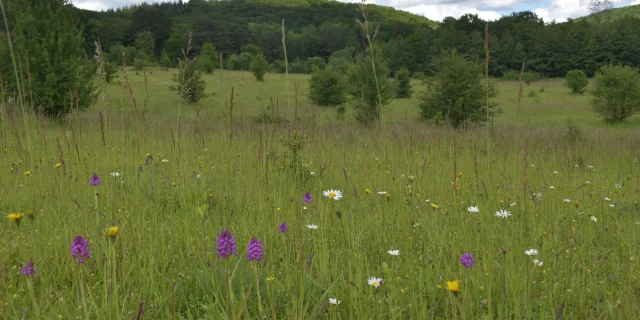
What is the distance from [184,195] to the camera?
9.93 feet

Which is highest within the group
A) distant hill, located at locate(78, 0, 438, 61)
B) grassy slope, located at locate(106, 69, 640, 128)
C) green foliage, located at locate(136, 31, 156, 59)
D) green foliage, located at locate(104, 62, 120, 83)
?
distant hill, located at locate(78, 0, 438, 61)

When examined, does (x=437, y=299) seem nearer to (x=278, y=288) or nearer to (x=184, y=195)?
(x=278, y=288)

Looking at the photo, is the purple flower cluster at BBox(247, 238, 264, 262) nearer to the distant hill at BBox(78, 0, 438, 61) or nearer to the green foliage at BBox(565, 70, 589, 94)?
the green foliage at BBox(565, 70, 589, 94)

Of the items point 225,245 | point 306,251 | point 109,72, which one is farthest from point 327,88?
point 225,245

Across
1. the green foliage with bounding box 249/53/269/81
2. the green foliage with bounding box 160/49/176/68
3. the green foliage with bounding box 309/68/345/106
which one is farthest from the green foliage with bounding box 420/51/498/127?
the green foliage with bounding box 249/53/269/81

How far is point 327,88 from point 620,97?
54.3ft

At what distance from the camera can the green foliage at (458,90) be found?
628 inches

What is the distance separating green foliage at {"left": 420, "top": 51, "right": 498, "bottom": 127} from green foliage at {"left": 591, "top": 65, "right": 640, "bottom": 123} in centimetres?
996

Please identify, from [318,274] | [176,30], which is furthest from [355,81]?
[176,30]

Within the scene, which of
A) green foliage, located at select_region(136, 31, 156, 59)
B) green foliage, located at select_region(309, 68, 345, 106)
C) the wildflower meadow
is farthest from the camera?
green foliage, located at select_region(136, 31, 156, 59)

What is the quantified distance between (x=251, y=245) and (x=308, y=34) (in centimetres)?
8918

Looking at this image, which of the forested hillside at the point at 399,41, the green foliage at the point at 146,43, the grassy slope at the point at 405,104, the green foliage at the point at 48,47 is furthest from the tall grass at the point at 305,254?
the green foliage at the point at 146,43

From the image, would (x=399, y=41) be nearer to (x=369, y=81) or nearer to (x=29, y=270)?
(x=369, y=81)

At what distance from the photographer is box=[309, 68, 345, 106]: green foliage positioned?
1011 inches
